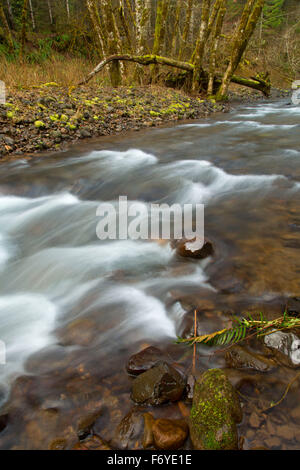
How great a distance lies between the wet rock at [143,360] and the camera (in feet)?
5.01

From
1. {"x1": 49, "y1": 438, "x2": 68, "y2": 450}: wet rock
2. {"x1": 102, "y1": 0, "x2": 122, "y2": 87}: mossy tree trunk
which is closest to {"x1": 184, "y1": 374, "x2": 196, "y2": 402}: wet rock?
{"x1": 49, "y1": 438, "x2": 68, "y2": 450}: wet rock

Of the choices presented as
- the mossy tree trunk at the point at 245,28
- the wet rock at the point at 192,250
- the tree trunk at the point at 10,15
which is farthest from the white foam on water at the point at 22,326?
the tree trunk at the point at 10,15

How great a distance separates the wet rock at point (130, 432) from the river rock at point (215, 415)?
227 millimetres

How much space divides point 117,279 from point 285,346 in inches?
52.6

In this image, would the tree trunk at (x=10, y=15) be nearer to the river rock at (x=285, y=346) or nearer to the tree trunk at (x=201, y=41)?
the tree trunk at (x=201, y=41)

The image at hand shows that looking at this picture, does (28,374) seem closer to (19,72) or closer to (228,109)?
(19,72)

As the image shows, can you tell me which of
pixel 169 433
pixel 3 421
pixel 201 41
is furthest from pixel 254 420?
pixel 201 41

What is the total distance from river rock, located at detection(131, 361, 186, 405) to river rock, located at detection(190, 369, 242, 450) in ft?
0.39

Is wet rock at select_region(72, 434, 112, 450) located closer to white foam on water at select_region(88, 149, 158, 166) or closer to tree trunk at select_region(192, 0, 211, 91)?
white foam on water at select_region(88, 149, 158, 166)

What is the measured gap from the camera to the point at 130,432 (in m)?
1.27

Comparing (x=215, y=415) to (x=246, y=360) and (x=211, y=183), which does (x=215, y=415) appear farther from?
(x=211, y=183)
